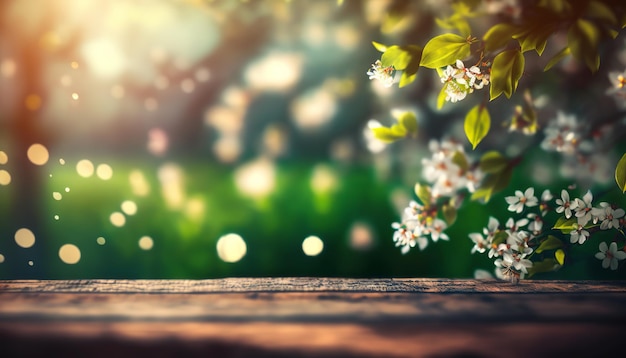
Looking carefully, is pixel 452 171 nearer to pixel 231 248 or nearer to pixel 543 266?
pixel 543 266

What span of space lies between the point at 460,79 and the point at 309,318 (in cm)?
73

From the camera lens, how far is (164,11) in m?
1.38

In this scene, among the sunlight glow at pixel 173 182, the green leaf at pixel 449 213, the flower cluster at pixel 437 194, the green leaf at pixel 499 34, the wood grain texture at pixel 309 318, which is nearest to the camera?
the wood grain texture at pixel 309 318

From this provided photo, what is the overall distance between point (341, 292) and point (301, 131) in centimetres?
48

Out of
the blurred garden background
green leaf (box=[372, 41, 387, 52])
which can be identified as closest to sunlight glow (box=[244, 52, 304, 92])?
the blurred garden background

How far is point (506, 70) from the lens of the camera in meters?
1.15

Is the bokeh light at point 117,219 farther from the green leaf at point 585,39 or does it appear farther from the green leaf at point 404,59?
the green leaf at point 585,39

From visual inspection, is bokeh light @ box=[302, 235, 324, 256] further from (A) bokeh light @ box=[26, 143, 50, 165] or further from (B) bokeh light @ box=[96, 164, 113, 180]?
(A) bokeh light @ box=[26, 143, 50, 165]

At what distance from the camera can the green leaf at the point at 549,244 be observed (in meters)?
1.39

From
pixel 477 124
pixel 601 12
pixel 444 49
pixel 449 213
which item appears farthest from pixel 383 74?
pixel 601 12

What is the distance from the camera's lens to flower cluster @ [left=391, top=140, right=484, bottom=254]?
1.20m

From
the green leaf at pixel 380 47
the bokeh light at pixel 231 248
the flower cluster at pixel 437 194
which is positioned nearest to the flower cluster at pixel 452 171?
the flower cluster at pixel 437 194

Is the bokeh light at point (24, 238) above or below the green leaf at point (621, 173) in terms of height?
above

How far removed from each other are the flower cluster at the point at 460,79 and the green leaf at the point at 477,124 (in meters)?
0.06
